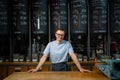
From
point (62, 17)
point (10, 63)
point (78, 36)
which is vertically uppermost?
point (62, 17)

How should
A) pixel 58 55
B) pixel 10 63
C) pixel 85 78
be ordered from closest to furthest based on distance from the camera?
pixel 85 78, pixel 58 55, pixel 10 63

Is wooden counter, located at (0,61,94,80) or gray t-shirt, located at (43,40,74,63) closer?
gray t-shirt, located at (43,40,74,63)

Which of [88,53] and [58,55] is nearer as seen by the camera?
[58,55]

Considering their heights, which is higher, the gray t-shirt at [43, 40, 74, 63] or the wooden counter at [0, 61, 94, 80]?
the gray t-shirt at [43, 40, 74, 63]

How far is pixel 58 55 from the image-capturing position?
16.4ft

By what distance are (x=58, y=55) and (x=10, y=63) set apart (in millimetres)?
1678

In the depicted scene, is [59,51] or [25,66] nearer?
[59,51]

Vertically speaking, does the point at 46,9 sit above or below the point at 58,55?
above

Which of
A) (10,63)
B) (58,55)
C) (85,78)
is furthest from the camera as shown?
(10,63)

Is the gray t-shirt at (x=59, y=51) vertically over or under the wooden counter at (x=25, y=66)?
over

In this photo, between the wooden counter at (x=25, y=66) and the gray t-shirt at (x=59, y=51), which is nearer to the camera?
the gray t-shirt at (x=59, y=51)

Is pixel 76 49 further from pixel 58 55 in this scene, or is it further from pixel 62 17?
pixel 58 55

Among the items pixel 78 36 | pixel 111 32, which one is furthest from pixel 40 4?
pixel 111 32

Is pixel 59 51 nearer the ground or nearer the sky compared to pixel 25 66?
nearer the sky
